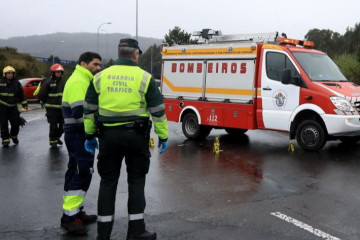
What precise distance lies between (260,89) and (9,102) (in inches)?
229

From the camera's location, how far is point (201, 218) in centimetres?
507

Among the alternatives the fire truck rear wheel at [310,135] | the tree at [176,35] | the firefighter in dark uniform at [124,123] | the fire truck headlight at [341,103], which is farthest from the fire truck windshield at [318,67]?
the tree at [176,35]

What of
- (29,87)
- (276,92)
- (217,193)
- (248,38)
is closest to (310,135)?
(276,92)

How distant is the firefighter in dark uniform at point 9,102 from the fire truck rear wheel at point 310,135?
637 centimetres

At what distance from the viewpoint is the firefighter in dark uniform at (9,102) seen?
10.3m

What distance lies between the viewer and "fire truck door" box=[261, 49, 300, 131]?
9.62m

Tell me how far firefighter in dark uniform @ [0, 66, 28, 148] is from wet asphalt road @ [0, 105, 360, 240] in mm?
456

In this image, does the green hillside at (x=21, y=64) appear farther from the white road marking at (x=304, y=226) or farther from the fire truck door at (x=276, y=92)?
the white road marking at (x=304, y=226)

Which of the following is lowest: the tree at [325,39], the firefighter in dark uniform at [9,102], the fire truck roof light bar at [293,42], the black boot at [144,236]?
the black boot at [144,236]

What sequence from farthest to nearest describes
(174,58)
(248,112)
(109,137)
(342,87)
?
(174,58), (248,112), (342,87), (109,137)

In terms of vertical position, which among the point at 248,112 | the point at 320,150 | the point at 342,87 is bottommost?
the point at 320,150

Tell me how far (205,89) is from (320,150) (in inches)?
126

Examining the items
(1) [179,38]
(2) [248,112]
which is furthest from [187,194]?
(1) [179,38]

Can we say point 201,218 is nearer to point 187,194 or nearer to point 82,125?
point 187,194
